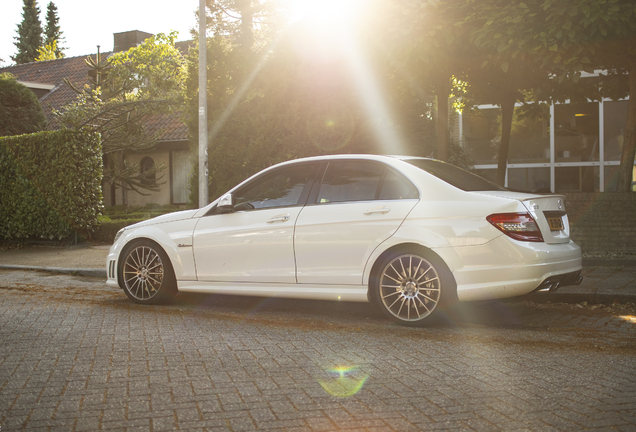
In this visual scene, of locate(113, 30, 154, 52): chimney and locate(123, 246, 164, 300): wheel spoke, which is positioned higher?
locate(113, 30, 154, 52): chimney

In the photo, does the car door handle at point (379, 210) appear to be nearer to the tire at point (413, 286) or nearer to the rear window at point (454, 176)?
the tire at point (413, 286)

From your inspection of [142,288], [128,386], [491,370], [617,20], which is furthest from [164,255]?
[617,20]

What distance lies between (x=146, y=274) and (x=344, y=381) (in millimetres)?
3777

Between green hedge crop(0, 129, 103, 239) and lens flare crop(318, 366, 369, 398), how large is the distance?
1218cm

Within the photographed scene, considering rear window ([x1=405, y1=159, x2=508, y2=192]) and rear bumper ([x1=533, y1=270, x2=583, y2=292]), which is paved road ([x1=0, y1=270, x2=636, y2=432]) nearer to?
rear bumper ([x1=533, y1=270, x2=583, y2=292])

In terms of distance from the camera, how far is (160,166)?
22.6 meters

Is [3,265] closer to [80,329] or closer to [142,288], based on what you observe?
[142,288]

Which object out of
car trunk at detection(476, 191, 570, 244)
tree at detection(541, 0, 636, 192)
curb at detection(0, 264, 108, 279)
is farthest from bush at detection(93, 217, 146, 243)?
car trunk at detection(476, 191, 570, 244)

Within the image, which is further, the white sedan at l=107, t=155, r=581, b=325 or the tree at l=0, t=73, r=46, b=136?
the tree at l=0, t=73, r=46, b=136

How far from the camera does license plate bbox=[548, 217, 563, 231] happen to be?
571 centimetres

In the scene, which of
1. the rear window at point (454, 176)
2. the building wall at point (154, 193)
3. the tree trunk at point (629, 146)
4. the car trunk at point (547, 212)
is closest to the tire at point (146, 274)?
the rear window at point (454, 176)

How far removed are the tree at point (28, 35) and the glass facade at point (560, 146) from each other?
177 ft

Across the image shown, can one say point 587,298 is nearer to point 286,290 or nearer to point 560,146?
point 286,290

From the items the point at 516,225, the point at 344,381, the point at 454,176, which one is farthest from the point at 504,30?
the point at 344,381
